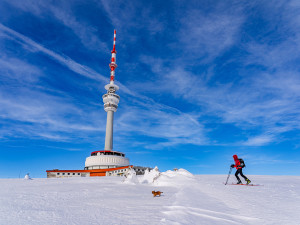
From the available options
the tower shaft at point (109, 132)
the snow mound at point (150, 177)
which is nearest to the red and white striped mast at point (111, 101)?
the tower shaft at point (109, 132)

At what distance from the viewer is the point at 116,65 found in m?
86.3

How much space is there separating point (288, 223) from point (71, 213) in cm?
588

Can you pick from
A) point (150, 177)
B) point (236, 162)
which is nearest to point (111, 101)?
point (150, 177)

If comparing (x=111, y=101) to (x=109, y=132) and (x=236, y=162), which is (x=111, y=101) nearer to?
(x=109, y=132)

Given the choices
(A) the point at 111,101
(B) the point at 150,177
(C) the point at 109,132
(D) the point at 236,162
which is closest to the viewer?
(D) the point at 236,162

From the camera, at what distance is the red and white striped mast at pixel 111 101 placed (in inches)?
2945

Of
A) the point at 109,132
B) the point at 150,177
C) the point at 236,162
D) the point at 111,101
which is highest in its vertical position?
the point at 111,101

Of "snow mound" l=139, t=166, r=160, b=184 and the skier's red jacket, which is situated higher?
the skier's red jacket

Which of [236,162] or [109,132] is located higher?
[109,132]

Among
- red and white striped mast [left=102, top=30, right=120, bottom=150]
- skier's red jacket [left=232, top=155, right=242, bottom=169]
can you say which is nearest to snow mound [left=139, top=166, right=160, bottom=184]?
skier's red jacket [left=232, top=155, right=242, bottom=169]

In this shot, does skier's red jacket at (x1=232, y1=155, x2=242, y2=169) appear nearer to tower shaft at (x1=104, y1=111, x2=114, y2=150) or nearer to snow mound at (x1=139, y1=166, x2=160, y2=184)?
snow mound at (x1=139, y1=166, x2=160, y2=184)

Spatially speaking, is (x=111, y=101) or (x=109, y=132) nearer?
(x=109, y=132)

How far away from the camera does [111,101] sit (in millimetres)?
81375

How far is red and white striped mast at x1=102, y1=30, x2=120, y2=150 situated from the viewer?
74812mm
